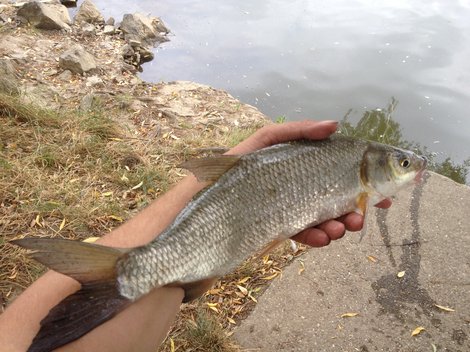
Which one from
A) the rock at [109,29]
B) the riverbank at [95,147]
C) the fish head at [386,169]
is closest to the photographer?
the fish head at [386,169]

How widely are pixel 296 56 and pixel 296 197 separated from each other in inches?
302

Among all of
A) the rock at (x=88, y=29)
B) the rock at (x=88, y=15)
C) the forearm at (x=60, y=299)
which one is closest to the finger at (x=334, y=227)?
the forearm at (x=60, y=299)

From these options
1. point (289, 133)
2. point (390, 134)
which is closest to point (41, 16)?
point (390, 134)

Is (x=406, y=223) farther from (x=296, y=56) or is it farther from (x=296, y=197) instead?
(x=296, y=56)

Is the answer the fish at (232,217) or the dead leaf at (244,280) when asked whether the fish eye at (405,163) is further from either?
the dead leaf at (244,280)

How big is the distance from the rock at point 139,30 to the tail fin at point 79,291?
8.32 meters

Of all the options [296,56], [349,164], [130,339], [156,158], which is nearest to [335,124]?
[349,164]

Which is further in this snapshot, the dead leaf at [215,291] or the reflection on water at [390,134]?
the reflection on water at [390,134]

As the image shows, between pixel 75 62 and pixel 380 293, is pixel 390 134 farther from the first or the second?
pixel 75 62

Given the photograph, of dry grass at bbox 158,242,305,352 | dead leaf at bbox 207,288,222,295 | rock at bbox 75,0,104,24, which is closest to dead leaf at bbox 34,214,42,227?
dry grass at bbox 158,242,305,352

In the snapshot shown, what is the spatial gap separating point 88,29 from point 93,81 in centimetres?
314

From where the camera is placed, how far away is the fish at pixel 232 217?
5.70 ft

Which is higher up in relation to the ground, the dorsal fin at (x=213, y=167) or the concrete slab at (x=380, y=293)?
the dorsal fin at (x=213, y=167)

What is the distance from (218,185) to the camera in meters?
2.20
